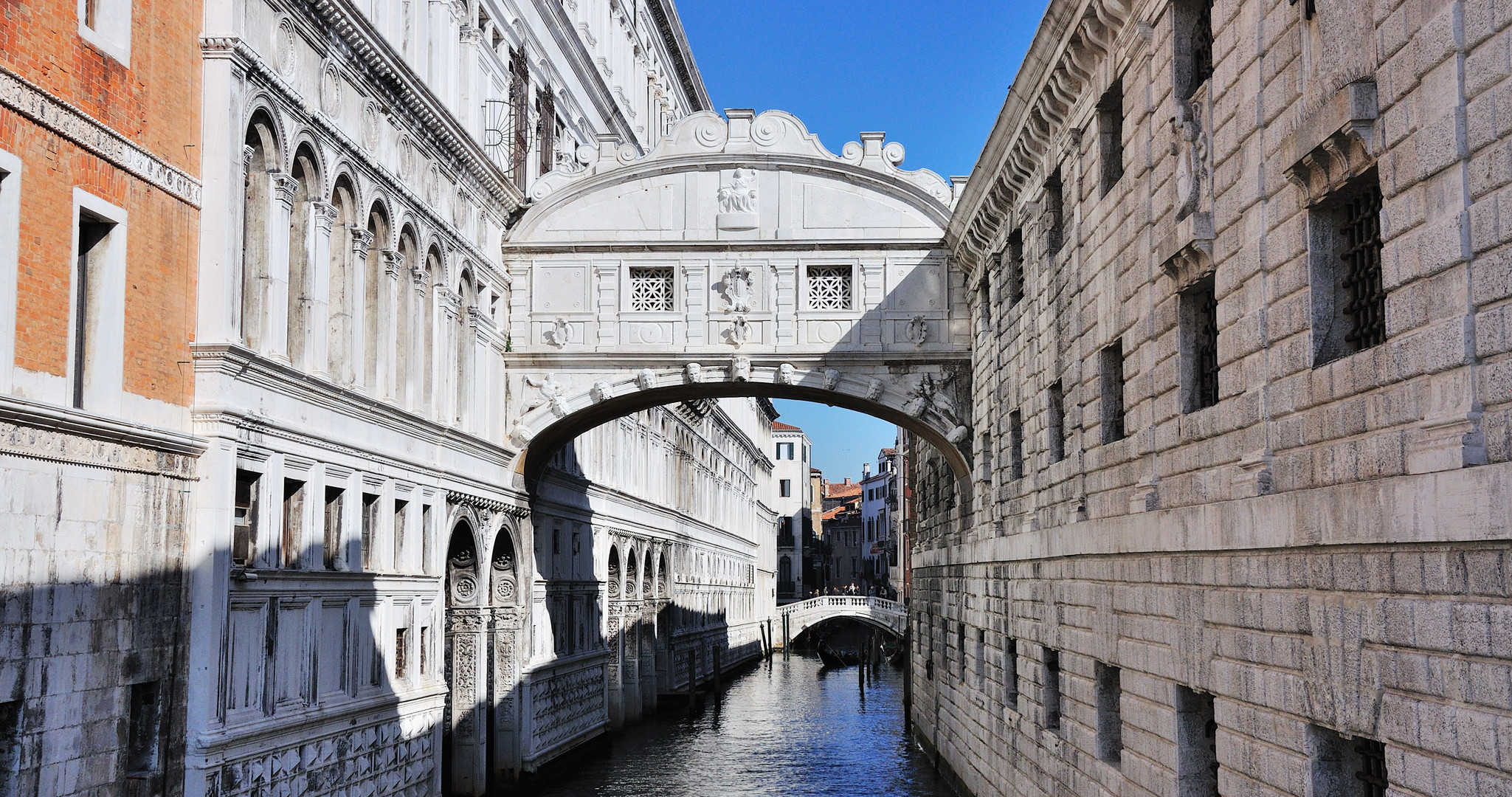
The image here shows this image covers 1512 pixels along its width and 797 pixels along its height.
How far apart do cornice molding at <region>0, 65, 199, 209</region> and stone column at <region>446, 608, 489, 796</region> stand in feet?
31.3

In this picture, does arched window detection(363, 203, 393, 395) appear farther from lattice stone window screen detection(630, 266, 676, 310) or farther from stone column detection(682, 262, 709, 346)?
stone column detection(682, 262, 709, 346)

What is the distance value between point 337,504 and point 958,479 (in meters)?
9.52

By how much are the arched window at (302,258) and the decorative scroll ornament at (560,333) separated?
6.66m

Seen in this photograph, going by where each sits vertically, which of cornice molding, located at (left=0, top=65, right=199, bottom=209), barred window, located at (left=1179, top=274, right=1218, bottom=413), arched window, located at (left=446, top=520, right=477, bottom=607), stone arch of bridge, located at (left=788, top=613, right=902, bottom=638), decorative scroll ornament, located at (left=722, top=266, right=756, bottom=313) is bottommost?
stone arch of bridge, located at (left=788, top=613, right=902, bottom=638)

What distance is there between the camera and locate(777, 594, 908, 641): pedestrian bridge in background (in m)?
56.3

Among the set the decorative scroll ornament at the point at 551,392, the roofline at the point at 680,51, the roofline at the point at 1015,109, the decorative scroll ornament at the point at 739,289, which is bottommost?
the decorative scroll ornament at the point at 551,392

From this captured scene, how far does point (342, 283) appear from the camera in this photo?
48.5ft

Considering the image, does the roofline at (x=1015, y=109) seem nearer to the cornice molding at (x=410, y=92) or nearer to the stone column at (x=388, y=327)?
the cornice molding at (x=410, y=92)

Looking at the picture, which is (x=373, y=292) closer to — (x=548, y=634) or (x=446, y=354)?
(x=446, y=354)

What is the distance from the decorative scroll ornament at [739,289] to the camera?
20.1 m

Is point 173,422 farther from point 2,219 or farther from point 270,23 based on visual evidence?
point 270,23

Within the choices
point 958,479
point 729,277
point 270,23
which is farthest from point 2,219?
point 958,479

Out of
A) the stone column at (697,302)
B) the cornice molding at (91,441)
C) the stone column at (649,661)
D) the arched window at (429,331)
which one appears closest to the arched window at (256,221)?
the cornice molding at (91,441)

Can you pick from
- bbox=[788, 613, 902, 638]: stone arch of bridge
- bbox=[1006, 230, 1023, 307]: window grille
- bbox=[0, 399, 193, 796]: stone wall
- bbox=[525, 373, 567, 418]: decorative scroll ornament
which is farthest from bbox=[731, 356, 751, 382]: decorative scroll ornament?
bbox=[788, 613, 902, 638]: stone arch of bridge
